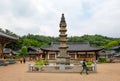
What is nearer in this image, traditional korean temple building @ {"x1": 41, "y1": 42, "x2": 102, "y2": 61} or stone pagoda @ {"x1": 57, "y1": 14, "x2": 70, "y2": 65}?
stone pagoda @ {"x1": 57, "y1": 14, "x2": 70, "y2": 65}

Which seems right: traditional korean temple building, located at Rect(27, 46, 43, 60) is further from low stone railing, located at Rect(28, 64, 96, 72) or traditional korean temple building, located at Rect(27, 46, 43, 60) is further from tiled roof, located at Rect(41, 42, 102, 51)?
low stone railing, located at Rect(28, 64, 96, 72)

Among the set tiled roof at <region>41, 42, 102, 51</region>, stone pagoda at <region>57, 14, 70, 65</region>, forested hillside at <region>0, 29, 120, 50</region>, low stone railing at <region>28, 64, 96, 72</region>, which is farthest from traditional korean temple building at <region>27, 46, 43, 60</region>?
low stone railing at <region>28, 64, 96, 72</region>

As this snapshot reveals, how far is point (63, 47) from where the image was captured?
103 ft

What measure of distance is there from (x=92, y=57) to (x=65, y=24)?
32867mm

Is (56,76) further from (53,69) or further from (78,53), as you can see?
(78,53)

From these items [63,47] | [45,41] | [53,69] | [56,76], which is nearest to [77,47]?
[63,47]

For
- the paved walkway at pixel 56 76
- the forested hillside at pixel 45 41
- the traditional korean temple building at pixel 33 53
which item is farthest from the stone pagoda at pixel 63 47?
the traditional korean temple building at pixel 33 53

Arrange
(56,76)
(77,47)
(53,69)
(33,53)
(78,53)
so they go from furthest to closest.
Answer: (33,53) → (77,47) → (78,53) → (53,69) → (56,76)

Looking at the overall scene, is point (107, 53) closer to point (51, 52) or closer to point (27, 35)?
point (51, 52)

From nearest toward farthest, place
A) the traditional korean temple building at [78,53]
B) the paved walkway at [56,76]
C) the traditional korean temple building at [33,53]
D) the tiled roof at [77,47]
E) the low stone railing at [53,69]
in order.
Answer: the paved walkway at [56,76], the low stone railing at [53,69], the traditional korean temple building at [78,53], the tiled roof at [77,47], the traditional korean temple building at [33,53]

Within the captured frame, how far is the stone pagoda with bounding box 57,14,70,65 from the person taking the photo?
30.7 m

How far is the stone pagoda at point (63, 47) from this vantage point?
3073 centimetres

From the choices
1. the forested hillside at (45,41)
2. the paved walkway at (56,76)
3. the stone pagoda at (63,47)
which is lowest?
the paved walkway at (56,76)

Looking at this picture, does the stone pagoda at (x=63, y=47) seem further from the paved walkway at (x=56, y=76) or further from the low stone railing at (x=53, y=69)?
the paved walkway at (x=56, y=76)
